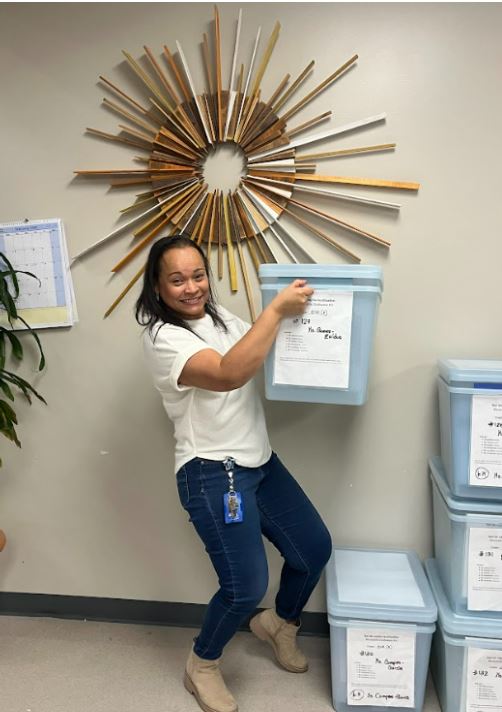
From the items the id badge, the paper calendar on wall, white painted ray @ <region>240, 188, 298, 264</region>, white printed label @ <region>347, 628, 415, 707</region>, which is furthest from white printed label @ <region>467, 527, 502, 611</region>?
the paper calendar on wall

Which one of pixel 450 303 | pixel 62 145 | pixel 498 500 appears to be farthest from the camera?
pixel 62 145

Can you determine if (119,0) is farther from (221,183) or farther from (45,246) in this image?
→ (45,246)

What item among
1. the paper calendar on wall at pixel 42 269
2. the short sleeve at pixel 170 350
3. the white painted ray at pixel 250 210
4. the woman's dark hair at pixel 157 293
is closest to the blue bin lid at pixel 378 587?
the short sleeve at pixel 170 350

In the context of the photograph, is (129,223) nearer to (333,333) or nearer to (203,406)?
(203,406)

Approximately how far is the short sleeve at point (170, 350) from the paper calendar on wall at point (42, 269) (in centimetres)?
58

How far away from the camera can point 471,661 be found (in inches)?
58.4

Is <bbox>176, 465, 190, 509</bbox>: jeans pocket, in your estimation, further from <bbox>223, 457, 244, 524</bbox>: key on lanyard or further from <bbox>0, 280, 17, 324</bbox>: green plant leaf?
<bbox>0, 280, 17, 324</bbox>: green plant leaf

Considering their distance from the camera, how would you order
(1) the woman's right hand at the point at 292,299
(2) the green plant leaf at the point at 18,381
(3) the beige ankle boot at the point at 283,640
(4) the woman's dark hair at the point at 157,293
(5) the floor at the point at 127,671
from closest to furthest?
(1) the woman's right hand at the point at 292,299
(4) the woman's dark hair at the point at 157,293
(5) the floor at the point at 127,671
(3) the beige ankle boot at the point at 283,640
(2) the green plant leaf at the point at 18,381

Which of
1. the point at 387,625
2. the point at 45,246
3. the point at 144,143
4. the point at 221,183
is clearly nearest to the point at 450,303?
the point at 221,183

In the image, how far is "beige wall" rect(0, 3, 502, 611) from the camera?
1.65 meters

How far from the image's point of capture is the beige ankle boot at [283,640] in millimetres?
1725

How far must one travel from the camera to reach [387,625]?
1524 mm

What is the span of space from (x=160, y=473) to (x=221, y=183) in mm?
1016

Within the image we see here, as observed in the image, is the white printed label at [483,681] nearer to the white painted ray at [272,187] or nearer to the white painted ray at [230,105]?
the white painted ray at [272,187]
